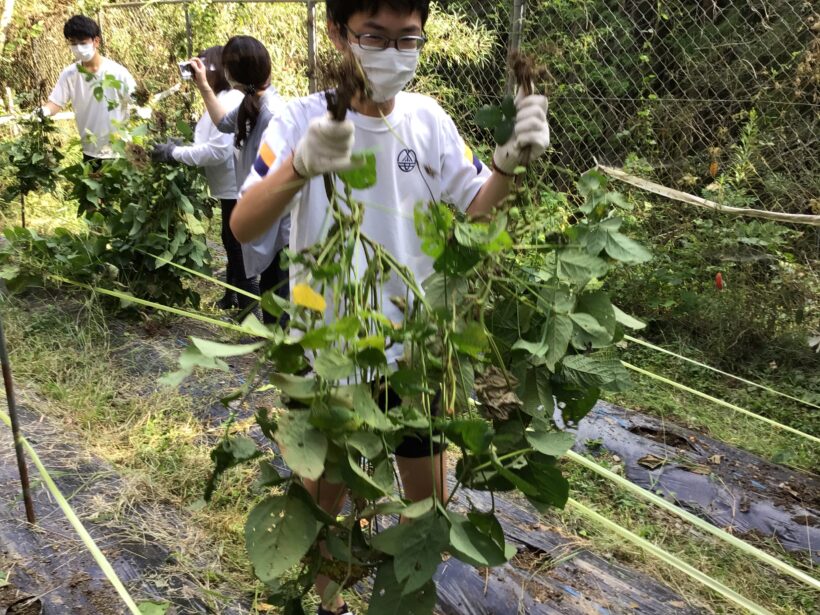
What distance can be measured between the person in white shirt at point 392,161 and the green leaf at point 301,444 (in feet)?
1.04

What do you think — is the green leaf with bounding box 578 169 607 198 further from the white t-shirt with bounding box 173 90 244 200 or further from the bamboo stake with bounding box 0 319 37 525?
the white t-shirt with bounding box 173 90 244 200

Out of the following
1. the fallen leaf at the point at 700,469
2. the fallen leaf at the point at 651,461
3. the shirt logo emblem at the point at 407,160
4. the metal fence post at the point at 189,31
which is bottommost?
the fallen leaf at the point at 651,461

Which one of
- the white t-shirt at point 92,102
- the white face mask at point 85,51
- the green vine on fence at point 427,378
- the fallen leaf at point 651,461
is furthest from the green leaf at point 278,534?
the white face mask at point 85,51

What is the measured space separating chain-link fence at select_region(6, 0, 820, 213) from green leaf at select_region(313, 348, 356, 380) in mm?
2430

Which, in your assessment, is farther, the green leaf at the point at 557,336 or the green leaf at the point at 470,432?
the green leaf at the point at 557,336

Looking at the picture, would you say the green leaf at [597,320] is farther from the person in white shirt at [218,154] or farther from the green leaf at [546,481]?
the person in white shirt at [218,154]

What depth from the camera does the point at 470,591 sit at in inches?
70.5

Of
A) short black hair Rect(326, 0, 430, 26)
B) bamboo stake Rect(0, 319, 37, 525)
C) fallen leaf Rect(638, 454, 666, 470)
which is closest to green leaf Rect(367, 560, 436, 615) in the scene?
short black hair Rect(326, 0, 430, 26)

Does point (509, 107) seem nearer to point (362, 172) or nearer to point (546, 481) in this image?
point (362, 172)

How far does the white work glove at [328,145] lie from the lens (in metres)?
0.96

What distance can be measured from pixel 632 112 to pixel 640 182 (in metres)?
1.03

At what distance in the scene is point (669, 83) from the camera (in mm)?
3984

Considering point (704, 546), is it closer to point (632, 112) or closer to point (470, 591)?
point (470, 591)

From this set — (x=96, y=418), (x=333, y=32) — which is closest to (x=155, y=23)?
(x=96, y=418)
